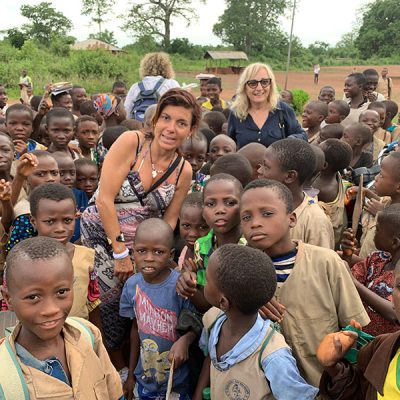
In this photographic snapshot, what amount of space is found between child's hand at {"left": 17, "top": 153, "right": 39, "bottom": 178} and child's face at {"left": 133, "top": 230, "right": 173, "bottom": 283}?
87 centimetres

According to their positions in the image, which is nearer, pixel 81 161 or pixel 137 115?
pixel 81 161

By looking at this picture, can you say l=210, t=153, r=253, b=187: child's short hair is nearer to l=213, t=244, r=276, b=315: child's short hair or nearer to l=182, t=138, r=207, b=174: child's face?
l=182, t=138, r=207, b=174: child's face

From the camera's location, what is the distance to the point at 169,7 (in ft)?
135

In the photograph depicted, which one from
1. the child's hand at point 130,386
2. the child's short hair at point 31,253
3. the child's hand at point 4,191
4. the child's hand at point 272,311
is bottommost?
the child's hand at point 130,386

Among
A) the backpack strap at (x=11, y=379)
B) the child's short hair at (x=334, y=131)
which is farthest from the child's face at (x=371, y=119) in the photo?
the backpack strap at (x=11, y=379)

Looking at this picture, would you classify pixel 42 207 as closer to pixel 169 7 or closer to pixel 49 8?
pixel 169 7

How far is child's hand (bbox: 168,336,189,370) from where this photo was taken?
219 centimetres

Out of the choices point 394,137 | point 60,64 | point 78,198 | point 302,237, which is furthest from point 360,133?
point 60,64

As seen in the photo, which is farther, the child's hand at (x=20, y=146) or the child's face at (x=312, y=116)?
the child's face at (x=312, y=116)

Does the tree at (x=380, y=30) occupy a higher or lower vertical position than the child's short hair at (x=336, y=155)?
higher

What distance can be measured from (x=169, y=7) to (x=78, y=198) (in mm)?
41024

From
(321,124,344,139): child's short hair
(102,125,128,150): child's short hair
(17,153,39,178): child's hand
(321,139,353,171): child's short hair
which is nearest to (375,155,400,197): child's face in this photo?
(321,139,353,171): child's short hair

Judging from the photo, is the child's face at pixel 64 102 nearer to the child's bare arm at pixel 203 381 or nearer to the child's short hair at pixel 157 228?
the child's short hair at pixel 157 228

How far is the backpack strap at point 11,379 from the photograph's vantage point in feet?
4.80
